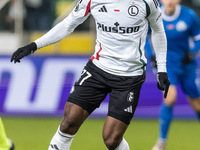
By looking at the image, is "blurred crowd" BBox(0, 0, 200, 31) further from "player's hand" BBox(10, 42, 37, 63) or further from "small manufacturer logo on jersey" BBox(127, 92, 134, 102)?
"small manufacturer logo on jersey" BBox(127, 92, 134, 102)

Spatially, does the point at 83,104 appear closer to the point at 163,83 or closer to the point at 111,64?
the point at 111,64

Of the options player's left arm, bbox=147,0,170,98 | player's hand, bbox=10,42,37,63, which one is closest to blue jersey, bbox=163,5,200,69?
player's left arm, bbox=147,0,170,98

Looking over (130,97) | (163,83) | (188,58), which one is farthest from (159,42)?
(188,58)

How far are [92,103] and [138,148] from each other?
7.70 ft

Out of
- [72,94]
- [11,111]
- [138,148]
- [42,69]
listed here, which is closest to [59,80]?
[42,69]

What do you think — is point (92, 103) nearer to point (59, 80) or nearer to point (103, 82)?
point (103, 82)

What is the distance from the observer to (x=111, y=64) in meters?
5.48

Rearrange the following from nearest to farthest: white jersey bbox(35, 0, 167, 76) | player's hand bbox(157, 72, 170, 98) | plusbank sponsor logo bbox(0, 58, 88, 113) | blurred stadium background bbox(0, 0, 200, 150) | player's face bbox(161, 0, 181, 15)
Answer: white jersey bbox(35, 0, 167, 76) → player's hand bbox(157, 72, 170, 98) → player's face bbox(161, 0, 181, 15) → blurred stadium background bbox(0, 0, 200, 150) → plusbank sponsor logo bbox(0, 58, 88, 113)

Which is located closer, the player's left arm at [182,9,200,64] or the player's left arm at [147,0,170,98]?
the player's left arm at [147,0,170,98]

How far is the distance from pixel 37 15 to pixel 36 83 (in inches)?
104

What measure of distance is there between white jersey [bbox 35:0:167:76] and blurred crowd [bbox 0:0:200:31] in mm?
7284

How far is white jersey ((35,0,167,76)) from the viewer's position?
5.39m

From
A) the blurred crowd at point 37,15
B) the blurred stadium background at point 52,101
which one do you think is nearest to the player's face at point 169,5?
the blurred stadium background at point 52,101

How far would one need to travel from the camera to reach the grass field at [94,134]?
7859 millimetres
